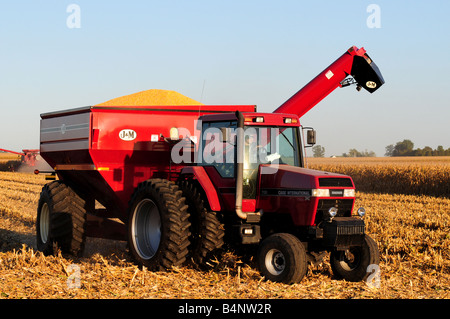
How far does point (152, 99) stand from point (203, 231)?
4.55m

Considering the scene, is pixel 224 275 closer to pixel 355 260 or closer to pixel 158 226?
pixel 158 226

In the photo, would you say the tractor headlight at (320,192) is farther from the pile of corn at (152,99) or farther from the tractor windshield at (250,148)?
the pile of corn at (152,99)

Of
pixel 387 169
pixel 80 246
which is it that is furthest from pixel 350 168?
pixel 80 246

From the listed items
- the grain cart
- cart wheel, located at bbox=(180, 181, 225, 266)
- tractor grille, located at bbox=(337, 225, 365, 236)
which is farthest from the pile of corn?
tractor grille, located at bbox=(337, 225, 365, 236)

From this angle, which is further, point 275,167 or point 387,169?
point 387,169

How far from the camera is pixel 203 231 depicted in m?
7.24

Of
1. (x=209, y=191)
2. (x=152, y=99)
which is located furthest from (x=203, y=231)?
(x=152, y=99)

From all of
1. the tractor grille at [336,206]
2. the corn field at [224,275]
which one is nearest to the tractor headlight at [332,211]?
the tractor grille at [336,206]

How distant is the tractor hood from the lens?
22.8 ft

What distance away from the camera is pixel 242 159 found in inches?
280

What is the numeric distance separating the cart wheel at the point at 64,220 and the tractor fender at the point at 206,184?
8.80 feet

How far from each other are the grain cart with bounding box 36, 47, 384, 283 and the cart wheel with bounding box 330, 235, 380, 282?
13mm
